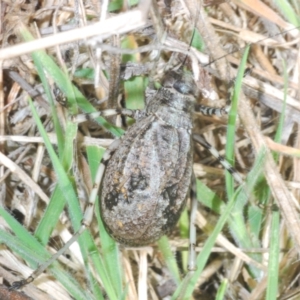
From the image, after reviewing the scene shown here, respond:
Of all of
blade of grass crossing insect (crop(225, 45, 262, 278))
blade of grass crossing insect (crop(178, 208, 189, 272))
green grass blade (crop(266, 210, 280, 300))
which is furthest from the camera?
blade of grass crossing insect (crop(178, 208, 189, 272))

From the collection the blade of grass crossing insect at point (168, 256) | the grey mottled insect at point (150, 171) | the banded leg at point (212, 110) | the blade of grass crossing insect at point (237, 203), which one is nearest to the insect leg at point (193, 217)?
the grey mottled insect at point (150, 171)

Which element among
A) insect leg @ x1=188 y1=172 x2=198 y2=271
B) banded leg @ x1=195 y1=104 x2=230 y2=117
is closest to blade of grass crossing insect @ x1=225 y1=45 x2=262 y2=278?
banded leg @ x1=195 y1=104 x2=230 y2=117

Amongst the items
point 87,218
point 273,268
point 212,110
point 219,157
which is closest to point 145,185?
point 87,218

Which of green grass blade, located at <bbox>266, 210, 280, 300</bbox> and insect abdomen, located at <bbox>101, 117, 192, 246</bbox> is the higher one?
insect abdomen, located at <bbox>101, 117, 192, 246</bbox>

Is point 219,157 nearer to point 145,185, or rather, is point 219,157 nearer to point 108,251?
point 145,185

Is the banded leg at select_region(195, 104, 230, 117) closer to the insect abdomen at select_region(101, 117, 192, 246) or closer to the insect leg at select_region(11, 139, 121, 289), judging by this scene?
the insect abdomen at select_region(101, 117, 192, 246)

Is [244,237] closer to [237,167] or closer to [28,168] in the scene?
[237,167]

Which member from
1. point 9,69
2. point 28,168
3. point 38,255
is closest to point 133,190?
point 38,255
